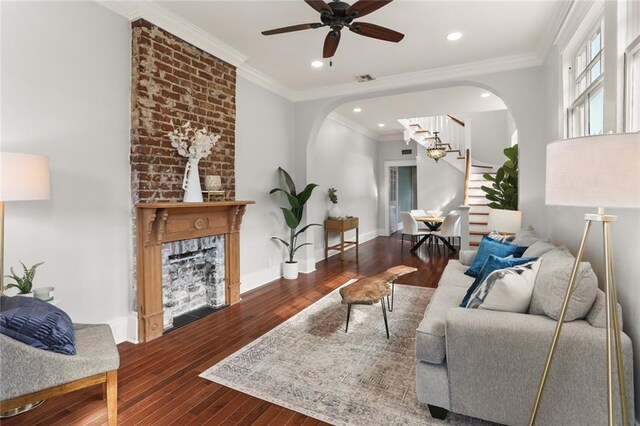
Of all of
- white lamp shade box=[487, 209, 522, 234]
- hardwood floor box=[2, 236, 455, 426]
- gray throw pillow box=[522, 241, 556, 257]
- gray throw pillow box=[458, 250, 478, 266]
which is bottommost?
hardwood floor box=[2, 236, 455, 426]

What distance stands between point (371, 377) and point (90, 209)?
99.7 inches

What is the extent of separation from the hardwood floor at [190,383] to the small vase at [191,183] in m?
1.25

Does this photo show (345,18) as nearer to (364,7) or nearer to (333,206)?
(364,7)

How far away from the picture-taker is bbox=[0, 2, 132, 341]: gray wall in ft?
7.38

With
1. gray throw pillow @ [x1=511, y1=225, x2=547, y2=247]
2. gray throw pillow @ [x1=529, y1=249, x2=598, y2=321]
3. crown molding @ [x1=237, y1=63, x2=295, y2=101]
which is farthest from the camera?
crown molding @ [x1=237, y1=63, x2=295, y2=101]

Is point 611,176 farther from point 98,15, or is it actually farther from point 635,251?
point 98,15

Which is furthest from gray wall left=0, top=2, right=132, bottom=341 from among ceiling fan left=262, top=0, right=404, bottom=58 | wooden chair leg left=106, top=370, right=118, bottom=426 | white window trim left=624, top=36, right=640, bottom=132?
white window trim left=624, top=36, right=640, bottom=132

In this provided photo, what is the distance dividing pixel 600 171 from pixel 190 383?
2.54 metres

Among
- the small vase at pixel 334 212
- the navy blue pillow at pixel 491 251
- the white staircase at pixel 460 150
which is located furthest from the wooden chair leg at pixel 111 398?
the white staircase at pixel 460 150

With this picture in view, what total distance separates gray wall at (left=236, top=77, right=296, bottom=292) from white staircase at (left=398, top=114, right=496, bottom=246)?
11.5 ft

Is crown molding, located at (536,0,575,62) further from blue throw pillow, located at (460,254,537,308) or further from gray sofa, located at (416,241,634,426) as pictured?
gray sofa, located at (416,241,634,426)

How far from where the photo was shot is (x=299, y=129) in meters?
5.30

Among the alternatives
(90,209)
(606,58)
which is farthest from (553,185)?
(90,209)

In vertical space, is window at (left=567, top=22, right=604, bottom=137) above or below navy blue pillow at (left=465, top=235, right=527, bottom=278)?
above
